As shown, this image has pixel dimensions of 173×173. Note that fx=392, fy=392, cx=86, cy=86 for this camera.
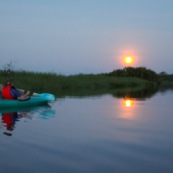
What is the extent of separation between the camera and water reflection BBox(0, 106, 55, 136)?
9.98 m

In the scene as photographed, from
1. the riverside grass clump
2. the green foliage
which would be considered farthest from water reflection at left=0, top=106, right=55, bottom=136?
the green foliage

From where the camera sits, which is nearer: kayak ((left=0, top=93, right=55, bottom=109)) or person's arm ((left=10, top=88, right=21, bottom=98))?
kayak ((left=0, top=93, right=55, bottom=109))

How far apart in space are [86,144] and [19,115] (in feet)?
16.4

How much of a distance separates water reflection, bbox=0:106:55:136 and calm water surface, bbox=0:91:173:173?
0.08 ft

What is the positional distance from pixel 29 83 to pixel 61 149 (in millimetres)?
16262

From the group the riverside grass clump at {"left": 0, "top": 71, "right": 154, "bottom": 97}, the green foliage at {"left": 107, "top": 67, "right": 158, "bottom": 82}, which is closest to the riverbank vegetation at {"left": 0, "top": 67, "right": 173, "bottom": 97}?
the riverside grass clump at {"left": 0, "top": 71, "right": 154, "bottom": 97}

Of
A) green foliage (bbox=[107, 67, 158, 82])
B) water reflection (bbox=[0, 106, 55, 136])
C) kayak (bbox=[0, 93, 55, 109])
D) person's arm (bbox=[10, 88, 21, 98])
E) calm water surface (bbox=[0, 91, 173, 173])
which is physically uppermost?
green foliage (bbox=[107, 67, 158, 82])

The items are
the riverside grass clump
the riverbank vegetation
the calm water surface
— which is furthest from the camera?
the riverbank vegetation

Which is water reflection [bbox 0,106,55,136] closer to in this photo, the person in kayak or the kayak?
the kayak

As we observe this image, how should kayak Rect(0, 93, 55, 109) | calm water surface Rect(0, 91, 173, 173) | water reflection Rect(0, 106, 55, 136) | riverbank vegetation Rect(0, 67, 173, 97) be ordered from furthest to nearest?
riverbank vegetation Rect(0, 67, 173, 97) → kayak Rect(0, 93, 55, 109) → water reflection Rect(0, 106, 55, 136) → calm water surface Rect(0, 91, 173, 173)

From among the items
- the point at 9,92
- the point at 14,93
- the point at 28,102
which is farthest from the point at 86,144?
the point at 28,102

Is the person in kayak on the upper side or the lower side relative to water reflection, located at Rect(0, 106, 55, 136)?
upper

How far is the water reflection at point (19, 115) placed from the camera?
32.7 ft

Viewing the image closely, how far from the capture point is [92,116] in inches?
485
